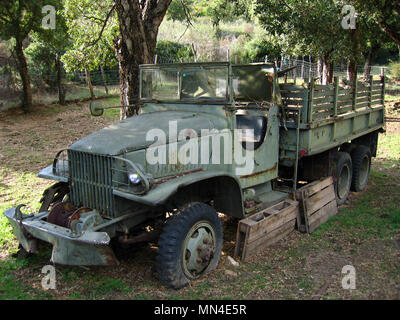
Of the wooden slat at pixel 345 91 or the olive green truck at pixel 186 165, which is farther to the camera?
the wooden slat at pixel 345 91

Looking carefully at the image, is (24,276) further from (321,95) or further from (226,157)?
(321,95)

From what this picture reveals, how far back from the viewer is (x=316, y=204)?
5.68 m

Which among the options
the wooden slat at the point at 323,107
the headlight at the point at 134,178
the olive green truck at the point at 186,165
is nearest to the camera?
the headlight at the point at 134,178

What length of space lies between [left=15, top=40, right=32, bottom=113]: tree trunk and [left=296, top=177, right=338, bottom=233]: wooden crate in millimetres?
11923

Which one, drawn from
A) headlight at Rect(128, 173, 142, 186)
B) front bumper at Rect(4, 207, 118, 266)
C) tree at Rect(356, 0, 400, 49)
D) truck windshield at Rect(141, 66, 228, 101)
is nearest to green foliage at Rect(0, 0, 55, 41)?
truck windshield at Rect(141, 66, 228, 101)

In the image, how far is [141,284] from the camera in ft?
13.3

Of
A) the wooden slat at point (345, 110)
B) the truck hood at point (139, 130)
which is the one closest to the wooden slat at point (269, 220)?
the truck hood at point (139, 130)

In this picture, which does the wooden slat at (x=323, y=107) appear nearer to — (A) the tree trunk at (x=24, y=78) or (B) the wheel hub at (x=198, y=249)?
(B) the wheel hub at (x=198, y=249)

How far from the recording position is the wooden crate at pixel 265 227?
455 cm

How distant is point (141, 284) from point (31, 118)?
37.3 feet

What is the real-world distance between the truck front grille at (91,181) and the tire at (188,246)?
660 millimetres

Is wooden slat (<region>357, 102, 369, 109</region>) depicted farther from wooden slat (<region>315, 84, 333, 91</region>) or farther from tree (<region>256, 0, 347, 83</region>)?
tree (<region>256, 0, 347, 83</region>)
